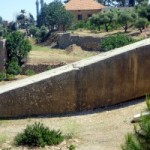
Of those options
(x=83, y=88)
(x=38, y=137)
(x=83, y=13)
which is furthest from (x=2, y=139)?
(x=83, y=13)

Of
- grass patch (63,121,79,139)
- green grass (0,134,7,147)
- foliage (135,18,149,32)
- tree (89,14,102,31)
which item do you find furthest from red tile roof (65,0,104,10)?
green grass (0,134,7,147)

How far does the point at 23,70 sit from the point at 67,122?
58.4 ft

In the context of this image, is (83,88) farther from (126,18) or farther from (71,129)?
(126,18)

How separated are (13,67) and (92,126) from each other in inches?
653

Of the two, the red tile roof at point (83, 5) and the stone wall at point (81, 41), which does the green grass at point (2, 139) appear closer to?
the stone wall at point (81, 41)

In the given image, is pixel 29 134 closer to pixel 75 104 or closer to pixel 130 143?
pixel 75 104

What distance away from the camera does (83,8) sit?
206 feet

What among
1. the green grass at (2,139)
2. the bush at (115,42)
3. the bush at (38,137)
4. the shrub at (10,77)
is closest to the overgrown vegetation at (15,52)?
the shrub at (10,77)

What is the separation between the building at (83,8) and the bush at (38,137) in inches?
2138

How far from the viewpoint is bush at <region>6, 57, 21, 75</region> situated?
84.9ft

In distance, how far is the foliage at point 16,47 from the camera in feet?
88.6

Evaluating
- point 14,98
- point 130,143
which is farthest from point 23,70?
point 130,143

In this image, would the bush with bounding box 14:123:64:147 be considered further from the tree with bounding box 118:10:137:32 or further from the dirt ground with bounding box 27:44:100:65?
the tree with bounding box 118:10:137:32

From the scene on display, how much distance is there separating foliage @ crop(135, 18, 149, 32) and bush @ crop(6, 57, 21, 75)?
15857 millimetres
